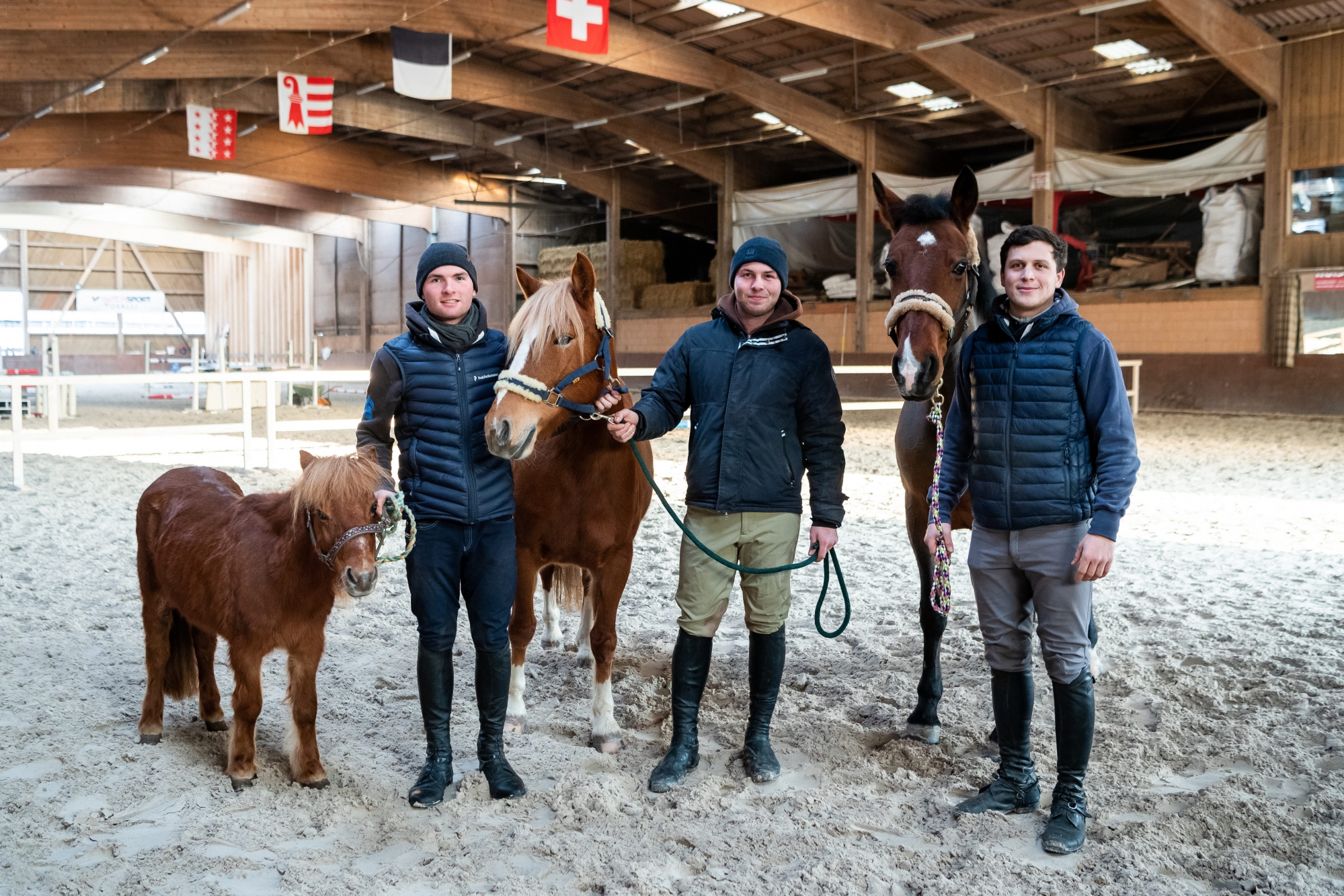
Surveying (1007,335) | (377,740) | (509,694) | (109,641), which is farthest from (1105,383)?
(109,641)

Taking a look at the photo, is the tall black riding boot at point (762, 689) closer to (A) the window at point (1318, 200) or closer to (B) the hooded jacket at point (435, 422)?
(B) the hooded jacket at point (435, 422)

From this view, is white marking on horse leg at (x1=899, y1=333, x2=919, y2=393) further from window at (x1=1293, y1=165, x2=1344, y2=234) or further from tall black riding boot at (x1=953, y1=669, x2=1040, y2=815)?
window at (x1=1293, y1=165, x2=1344, y2=234)

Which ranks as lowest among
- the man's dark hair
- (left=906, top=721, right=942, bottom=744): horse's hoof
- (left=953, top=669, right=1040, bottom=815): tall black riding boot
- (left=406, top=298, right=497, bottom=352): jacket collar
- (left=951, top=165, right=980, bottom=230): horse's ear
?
(left=906, top=721, right=942, bottom=744): horse's hoof

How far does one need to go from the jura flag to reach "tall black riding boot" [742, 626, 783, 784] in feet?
41.6

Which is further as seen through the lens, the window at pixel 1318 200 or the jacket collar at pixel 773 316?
the window at pixel 1318 200

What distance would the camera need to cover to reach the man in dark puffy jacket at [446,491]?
240 cm

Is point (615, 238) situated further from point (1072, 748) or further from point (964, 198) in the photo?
point (1072, 748)

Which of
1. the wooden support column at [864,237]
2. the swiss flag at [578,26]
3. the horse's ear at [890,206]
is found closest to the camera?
the horse's ear at [890,206]

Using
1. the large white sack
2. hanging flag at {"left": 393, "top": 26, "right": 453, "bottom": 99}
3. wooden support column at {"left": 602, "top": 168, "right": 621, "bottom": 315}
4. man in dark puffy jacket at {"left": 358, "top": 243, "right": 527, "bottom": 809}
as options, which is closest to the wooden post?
wooden support column at {"left": 602, "top": 168, "right": 621, "bottom": 315}

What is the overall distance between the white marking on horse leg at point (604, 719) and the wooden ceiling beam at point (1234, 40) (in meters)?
9.32

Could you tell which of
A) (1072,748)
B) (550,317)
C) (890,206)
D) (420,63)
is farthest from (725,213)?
(1072,748)

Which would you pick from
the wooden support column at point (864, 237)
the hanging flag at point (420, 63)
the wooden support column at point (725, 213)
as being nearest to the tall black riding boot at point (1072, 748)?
the hanging flag at point (420, 63)

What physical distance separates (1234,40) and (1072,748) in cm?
1080

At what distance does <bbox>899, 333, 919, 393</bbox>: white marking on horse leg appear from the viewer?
232 centimetres
